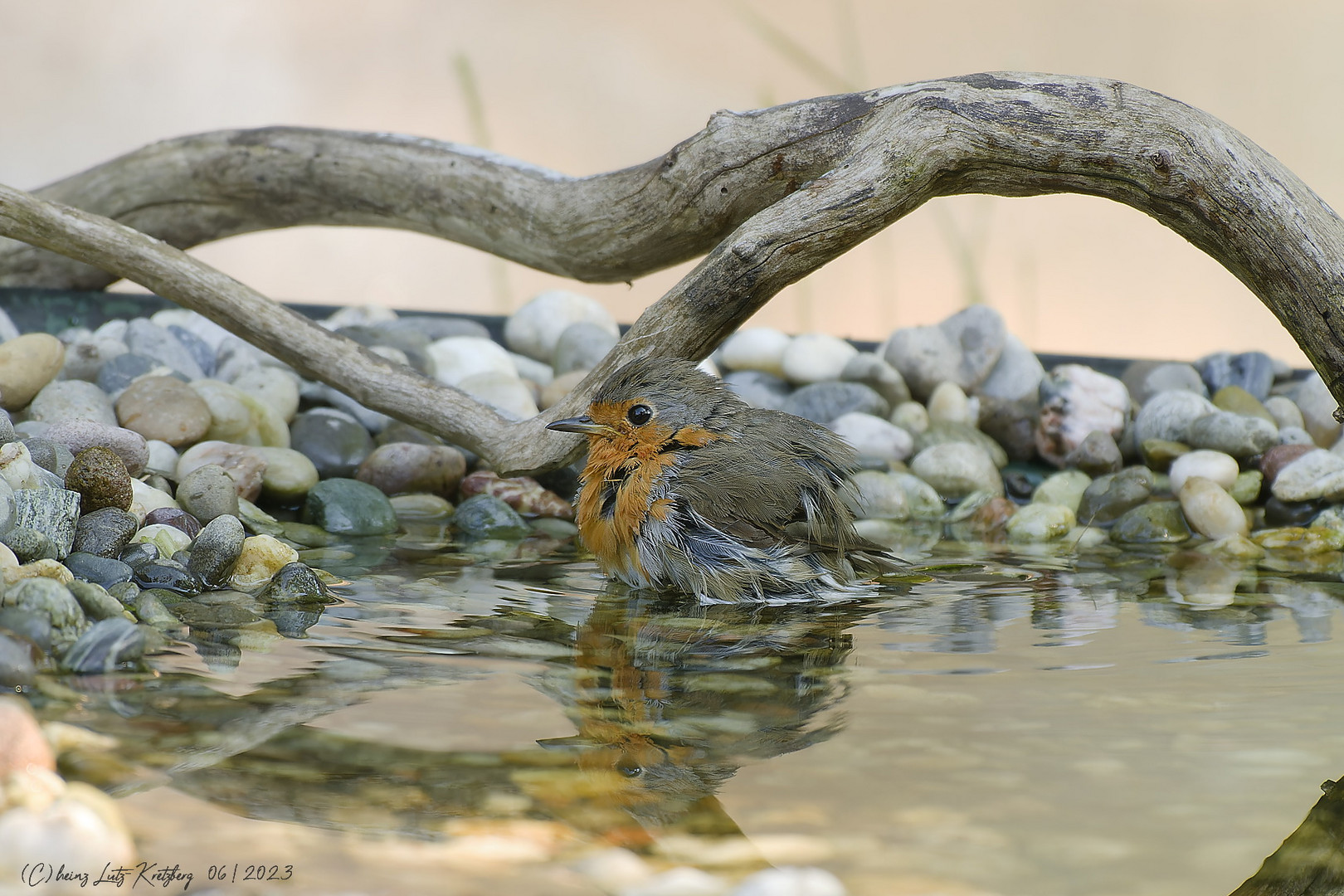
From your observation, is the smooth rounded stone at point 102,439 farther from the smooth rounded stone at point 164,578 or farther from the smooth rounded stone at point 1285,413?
the smooth rounded stone at point 1285,413

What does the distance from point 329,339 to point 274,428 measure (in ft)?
2.12

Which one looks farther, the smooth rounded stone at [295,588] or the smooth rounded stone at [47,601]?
the smooth rounded stone at [295,588]

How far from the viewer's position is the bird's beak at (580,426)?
10.7 ft

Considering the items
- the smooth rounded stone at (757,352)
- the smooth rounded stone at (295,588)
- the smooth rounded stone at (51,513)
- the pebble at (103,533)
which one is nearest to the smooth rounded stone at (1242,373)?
the smooth rounded stone at (757,352)

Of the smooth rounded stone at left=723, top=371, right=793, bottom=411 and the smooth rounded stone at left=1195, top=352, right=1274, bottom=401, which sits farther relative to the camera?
the smooth rounded stone at left=1195, top=352, right=1274, bottom=401

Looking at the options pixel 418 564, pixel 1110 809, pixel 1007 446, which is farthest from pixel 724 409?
pixel 1007 446

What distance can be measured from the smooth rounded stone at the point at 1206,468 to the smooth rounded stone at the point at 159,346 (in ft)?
14.8

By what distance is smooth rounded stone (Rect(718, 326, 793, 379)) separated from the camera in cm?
579

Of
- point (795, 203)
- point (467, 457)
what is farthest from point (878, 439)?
point (795, 203)

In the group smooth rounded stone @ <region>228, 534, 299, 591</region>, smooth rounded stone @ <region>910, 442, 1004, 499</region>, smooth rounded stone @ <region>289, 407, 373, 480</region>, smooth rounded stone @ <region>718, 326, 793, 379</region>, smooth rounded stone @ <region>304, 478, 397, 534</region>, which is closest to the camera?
smooth rounded stone @ <region>228, 534, 299, 591</region>

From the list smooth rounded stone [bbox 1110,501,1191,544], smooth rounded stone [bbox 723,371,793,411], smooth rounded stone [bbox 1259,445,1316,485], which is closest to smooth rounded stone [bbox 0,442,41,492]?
smooth rounded stone [bbox 723,371,793,411]

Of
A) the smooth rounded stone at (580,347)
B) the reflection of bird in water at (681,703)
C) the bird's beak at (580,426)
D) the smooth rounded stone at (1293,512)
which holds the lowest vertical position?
the reflection of bird in water at (681,703)

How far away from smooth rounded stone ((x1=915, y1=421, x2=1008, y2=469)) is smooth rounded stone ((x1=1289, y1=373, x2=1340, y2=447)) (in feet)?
5.27

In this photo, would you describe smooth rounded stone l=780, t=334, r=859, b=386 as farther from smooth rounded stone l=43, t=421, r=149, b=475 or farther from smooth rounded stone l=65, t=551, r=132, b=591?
smooth rounded stone l=65, t=551, r=132, b=591
